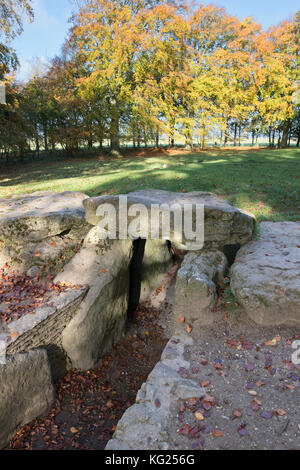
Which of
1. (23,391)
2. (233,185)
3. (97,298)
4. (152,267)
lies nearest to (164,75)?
(233,185)

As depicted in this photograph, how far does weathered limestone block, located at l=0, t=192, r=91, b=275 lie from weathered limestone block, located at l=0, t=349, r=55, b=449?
84.2 inches

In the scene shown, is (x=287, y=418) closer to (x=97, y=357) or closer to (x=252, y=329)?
(x=252, y=329)

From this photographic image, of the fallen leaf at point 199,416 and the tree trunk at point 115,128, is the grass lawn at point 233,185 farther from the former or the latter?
the tree trunk at point 115,128

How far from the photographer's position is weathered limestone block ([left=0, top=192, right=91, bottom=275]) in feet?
21.4

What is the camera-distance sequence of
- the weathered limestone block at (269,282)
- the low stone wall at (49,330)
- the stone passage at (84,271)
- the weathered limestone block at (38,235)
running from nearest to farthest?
the low stone wall at (49,330), the weathered limestone block at (269,282), the stone passage at (84,271), the weathered limestone block at (38,235)

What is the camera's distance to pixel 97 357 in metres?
5.84

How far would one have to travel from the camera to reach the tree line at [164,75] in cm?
2225

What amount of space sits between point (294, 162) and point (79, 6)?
21163 millimetres

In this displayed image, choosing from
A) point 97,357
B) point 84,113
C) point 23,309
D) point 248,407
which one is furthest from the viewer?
point 84,113

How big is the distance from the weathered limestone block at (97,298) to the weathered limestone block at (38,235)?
1.81 feet

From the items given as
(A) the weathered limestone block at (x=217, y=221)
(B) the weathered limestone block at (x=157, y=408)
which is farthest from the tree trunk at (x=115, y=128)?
(B) the weathered limestone block at (x=157, y=408)

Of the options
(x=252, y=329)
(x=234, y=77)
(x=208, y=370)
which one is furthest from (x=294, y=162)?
(x=208, y=370)

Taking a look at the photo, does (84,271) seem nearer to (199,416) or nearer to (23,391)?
(23,391)

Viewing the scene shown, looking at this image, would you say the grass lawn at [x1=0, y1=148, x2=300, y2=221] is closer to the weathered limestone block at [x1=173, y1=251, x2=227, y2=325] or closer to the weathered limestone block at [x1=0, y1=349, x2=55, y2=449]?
the weathered limestone block at [x1=173, y1=251, x2=227, y2=325]
